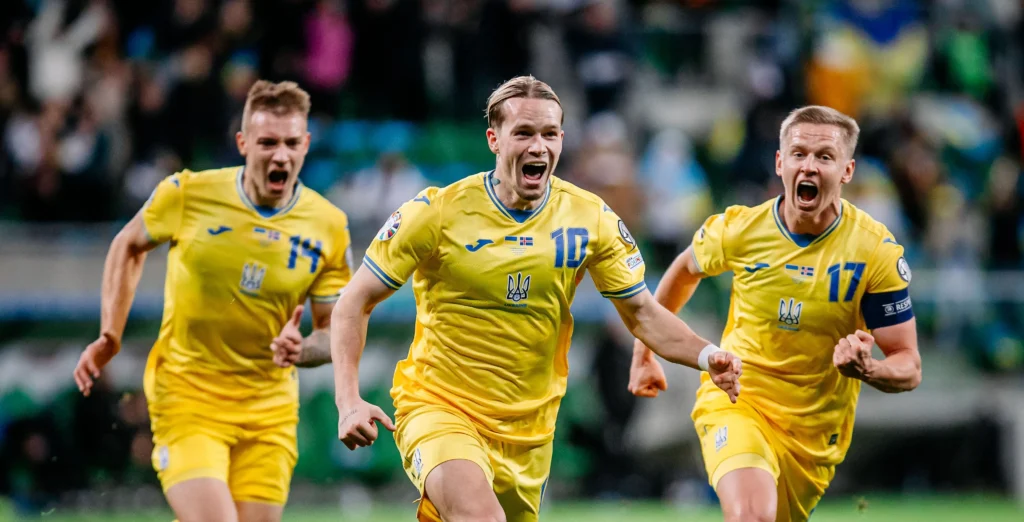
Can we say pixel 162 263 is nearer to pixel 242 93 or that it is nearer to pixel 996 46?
pixel 242 93

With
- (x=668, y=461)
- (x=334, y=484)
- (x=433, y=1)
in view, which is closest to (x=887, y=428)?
(x=668, y=461)

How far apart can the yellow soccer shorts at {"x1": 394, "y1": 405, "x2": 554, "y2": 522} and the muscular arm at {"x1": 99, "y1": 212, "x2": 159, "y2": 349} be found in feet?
6.92

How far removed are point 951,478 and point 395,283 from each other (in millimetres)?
10556

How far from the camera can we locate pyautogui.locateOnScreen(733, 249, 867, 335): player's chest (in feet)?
24.4

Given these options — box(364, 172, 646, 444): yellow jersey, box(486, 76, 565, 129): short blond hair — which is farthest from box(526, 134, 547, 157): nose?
box(364, 172, 646, 444): yellow jersey

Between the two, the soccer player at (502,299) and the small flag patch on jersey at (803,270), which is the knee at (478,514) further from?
the small flag patch on jersey at (803,270)

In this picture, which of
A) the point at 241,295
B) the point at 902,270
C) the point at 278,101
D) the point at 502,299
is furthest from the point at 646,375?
the point at 278,101

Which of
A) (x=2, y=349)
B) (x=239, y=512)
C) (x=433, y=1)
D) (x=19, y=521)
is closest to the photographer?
(x=239, y=512)

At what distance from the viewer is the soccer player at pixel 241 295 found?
7918 millimetres

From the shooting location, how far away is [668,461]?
49.6ft

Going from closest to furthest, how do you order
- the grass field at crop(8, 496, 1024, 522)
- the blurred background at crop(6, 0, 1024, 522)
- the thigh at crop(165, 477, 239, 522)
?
the thigh at crop(165, 477, 239, 522) < the grass field at crop(8, 496, 1024, 522) < the blurred background at crop(6, 0, 1024, 522)

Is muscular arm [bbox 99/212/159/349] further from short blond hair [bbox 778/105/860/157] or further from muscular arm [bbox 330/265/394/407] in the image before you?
short blond hair [bbox 778/105/860/157]

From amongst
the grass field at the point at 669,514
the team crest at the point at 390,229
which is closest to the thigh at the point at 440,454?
the team crest at the point at 390,229

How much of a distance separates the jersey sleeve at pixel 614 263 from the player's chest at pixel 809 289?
2.70 feet
